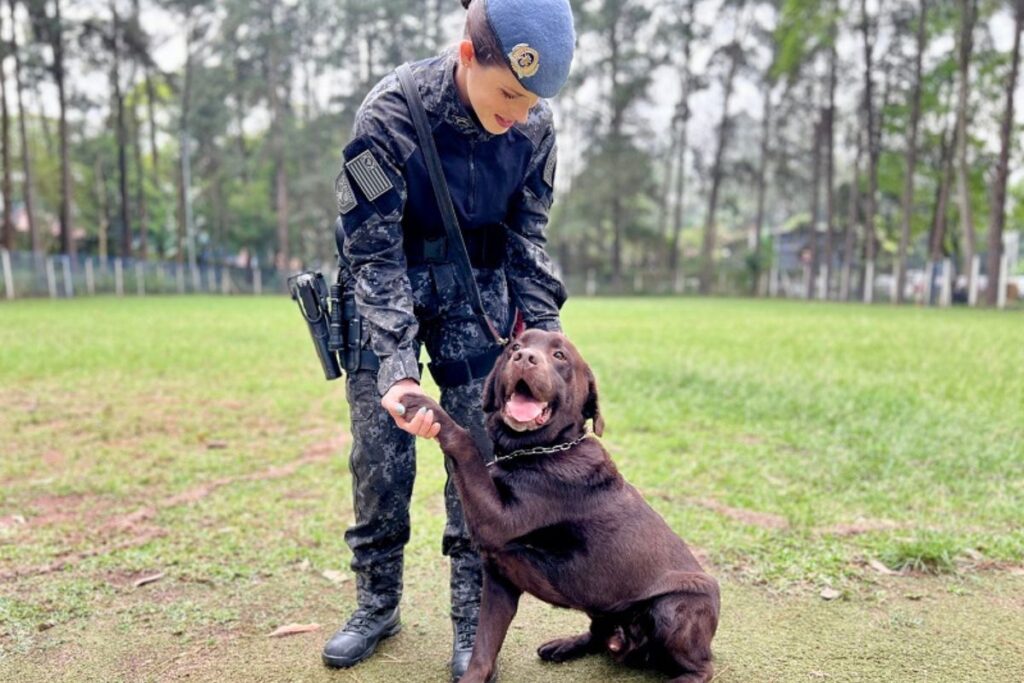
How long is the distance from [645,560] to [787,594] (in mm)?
1361

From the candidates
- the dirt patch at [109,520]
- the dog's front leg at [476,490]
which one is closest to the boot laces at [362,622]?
the dog's front leg at [476,490]

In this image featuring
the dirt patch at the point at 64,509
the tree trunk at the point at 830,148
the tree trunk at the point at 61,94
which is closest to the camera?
the dirt patch at the point at 64,509

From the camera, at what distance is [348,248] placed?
8.86 ft

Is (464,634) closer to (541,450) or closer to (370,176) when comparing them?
(541,450)

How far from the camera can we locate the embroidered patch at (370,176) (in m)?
2.60

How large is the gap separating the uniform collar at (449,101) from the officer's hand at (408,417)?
0.87 m

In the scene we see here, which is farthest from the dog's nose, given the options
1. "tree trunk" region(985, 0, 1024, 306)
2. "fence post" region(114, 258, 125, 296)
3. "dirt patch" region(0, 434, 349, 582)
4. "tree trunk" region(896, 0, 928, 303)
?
"fence post" region(114, 258, 125, 296)

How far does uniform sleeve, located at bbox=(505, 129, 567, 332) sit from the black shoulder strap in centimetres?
25

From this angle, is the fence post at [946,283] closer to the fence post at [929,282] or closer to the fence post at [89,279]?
the fence post at [929,282]

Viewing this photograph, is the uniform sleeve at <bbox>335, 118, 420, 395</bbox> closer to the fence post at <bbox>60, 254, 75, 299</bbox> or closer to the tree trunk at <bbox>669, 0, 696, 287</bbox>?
the fence post at <bbox>60, 254, 75, 299</bbox>

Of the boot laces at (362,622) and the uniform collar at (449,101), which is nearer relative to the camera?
the uniform collar at (449,101)

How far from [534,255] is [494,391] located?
2.19 feet

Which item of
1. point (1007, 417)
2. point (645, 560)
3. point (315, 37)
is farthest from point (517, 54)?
point (315, 37)

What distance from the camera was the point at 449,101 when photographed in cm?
263
